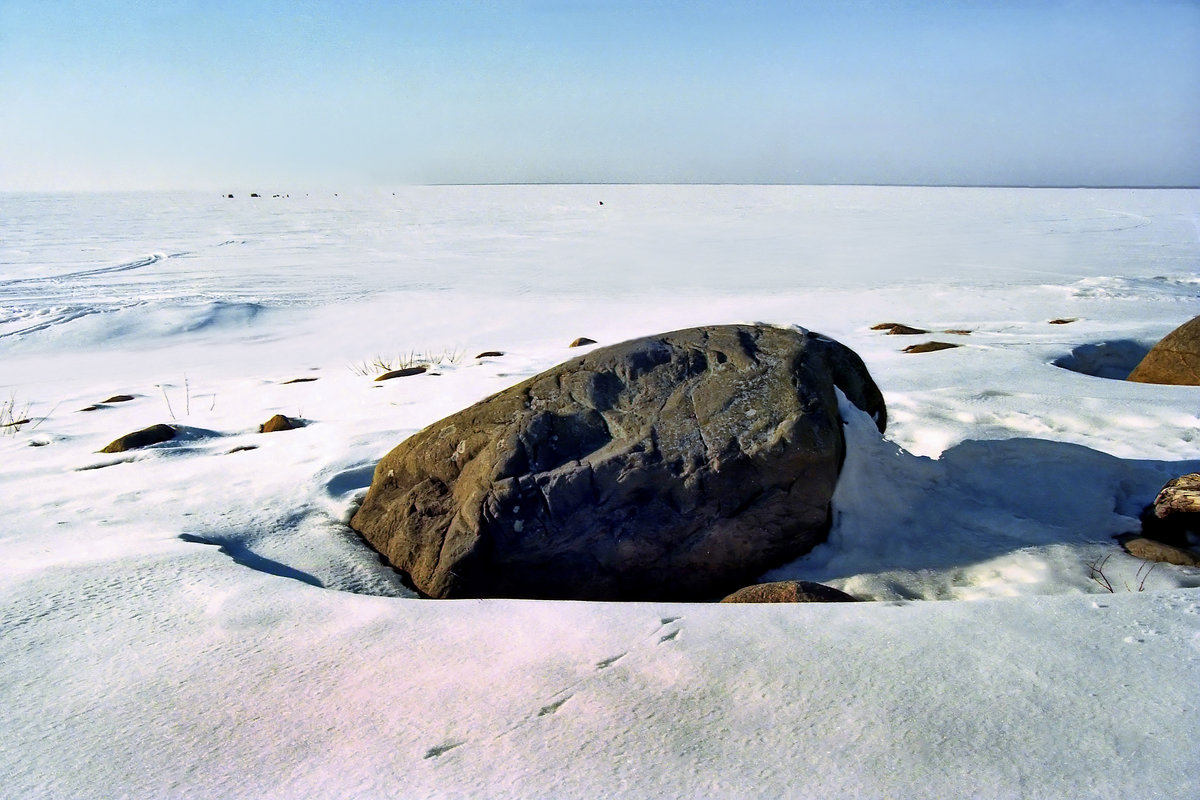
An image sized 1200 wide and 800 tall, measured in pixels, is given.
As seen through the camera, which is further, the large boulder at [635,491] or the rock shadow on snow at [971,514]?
the large boulder at [635,491]

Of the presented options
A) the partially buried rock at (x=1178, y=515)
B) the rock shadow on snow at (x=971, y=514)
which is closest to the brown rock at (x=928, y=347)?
the rock shadow on snow at (x=971, y=514)

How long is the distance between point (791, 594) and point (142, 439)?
11.7 ft

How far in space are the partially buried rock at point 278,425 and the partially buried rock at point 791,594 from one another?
126 inches

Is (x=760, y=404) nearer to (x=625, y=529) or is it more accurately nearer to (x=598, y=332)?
(x=625, y=529)

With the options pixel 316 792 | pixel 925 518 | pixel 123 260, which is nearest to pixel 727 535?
pixel 925 518

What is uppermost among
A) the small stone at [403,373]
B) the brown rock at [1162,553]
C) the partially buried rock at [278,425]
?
the brown rock at [1162,553]

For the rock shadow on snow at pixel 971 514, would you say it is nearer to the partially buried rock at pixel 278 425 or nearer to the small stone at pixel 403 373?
the partially buried rock at pixel 278 425

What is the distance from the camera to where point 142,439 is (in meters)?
4.45

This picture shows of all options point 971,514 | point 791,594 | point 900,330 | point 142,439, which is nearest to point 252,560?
point 791,594

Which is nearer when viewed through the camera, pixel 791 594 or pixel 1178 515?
pixel 791 594

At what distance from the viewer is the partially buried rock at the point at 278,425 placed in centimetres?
487

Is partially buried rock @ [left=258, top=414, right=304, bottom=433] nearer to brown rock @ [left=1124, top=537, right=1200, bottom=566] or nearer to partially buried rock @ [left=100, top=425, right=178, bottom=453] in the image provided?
partially buried rock @ [left=100, top=425, right=178, bottom=453]

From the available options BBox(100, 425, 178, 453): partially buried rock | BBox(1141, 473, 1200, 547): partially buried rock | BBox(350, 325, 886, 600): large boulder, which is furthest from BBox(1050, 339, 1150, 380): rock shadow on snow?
BBox(100, 425, 178, 453): partially buried rock

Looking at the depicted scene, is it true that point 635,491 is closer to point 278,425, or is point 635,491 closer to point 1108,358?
point 278,425
